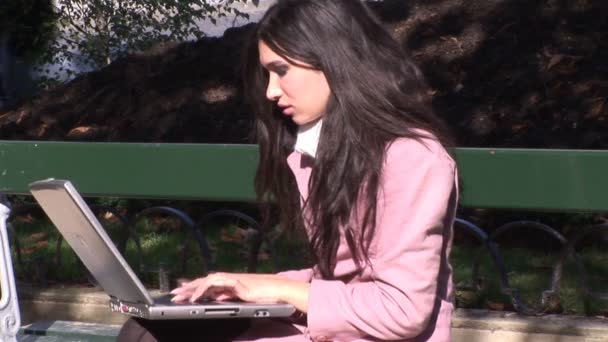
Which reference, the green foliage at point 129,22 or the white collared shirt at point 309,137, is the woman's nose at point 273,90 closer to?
the white collared shirt at point 309,137

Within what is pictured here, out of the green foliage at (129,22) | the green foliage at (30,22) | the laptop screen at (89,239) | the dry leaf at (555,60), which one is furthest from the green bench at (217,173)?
the green foliage at (30,22)

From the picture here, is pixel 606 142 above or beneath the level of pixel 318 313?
beneath

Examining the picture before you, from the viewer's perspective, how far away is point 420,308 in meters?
2.70

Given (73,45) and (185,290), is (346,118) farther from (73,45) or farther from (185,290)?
(73,45)

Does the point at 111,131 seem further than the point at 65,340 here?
Yes

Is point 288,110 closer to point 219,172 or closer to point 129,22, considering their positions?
point 219,172

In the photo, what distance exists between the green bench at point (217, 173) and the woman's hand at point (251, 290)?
1150mm

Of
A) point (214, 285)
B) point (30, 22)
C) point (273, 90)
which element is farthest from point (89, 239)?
point (30, 22)

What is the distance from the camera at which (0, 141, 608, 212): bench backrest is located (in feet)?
13.2

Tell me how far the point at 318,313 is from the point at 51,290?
Answer: 3.41 metres

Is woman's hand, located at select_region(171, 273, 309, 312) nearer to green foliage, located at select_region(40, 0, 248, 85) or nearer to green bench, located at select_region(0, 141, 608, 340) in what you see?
green bench, located at select_region(0, 141, 608, 340)

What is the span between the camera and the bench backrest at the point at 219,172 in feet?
13.2

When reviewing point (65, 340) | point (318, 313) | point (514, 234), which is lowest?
point (514, 234)

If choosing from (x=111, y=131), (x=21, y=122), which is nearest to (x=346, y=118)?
(x=111, y=131)
